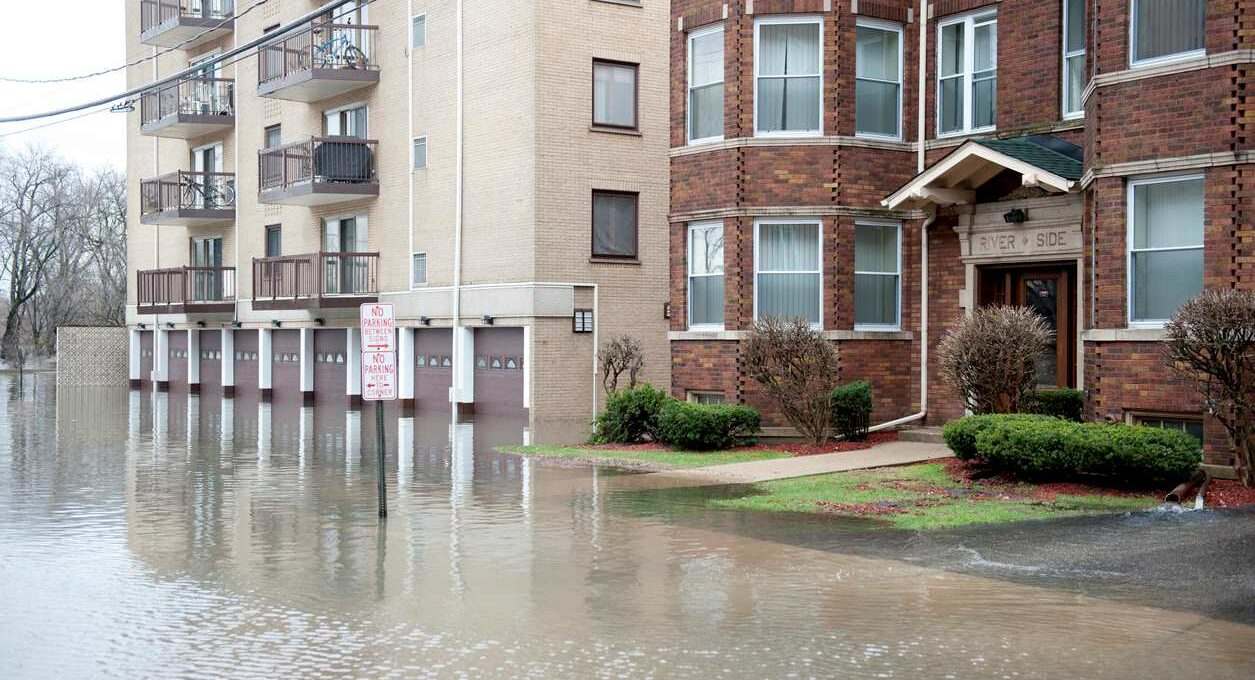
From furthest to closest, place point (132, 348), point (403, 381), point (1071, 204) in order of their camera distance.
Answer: point (132, 348) < point (403, 381) < point (1071, 204)

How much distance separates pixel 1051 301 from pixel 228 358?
29898 mm

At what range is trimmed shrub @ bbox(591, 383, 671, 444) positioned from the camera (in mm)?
21750

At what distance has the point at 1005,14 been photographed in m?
20.6

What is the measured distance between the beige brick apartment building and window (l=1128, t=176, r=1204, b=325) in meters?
14.4

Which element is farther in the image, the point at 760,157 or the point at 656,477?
the point at 760,157

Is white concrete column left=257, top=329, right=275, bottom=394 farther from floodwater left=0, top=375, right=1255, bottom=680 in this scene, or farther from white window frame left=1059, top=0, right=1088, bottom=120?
white window frame left=1059, top=0, right=1088, bottom=120

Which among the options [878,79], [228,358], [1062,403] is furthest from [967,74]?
[228,358]

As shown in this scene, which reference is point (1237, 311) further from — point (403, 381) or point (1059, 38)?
point (403, 381)

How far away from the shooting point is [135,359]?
161 feet

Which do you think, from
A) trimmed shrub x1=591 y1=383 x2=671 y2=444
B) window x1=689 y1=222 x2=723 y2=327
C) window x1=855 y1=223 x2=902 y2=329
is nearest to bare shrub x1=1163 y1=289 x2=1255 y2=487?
window x1=855 y1=223 x2=902 y2=329

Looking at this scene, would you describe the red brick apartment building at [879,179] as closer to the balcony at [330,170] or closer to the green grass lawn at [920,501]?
the green grass lawn at [920,501]

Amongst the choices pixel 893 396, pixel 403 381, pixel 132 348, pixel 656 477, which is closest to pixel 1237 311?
pixel 656 477

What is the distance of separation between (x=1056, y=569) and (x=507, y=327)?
2006 cm

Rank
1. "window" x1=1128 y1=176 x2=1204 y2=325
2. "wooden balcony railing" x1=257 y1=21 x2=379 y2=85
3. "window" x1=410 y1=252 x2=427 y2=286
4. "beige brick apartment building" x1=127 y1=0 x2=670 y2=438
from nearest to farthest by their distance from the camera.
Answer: "window" x1=1128 y1=176 x2=1204 y2=325, "beige brick apartment building" x1=127 y1=0 x2=670 y2=438, "window" x1=410 y1=252 x2=427 y2=286, "wooden balcony railing" x1=257 y1=21 x2=379 y2=85
